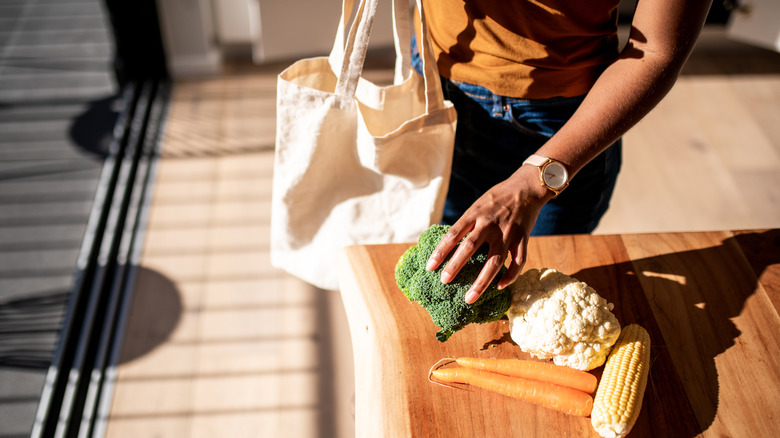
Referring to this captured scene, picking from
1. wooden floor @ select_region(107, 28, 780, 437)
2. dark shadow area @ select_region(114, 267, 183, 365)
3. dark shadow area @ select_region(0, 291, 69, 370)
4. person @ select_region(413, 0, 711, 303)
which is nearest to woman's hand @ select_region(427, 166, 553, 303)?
person @ select_region(413, 0, 711, 303)

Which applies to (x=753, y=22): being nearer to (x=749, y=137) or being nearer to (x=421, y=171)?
(x=749, y=137)

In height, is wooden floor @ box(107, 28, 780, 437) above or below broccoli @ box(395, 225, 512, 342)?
below

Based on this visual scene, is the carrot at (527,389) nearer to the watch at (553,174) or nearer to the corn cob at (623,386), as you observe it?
the corn cob at (623,386)

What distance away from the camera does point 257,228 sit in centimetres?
217

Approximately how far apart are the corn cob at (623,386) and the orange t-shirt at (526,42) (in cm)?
41

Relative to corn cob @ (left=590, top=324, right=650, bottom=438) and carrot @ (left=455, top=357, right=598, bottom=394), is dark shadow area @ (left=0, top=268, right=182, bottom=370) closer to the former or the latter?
carrot @ (left=455, top=357, right=598, bottom=394)

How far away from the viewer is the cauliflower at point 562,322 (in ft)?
2.59

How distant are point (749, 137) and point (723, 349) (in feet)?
7.13

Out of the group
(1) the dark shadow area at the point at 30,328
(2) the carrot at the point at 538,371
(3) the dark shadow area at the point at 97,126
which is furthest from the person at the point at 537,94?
(3) the dark shadow area at the point at 97,126

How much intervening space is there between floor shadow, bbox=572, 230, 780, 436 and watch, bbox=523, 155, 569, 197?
172 mm

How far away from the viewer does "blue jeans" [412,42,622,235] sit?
3.21 ft

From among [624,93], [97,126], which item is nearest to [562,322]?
[624,93]

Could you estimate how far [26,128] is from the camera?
8.00ft

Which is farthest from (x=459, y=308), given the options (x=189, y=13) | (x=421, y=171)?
(x=189, y=13)
